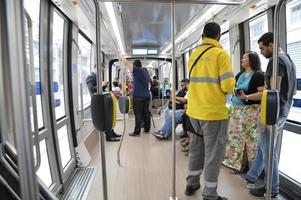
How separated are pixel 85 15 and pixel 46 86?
1072 millimetres

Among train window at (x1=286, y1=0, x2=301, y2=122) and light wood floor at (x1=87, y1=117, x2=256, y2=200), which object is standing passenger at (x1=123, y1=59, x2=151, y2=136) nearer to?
light wood floor at (x1=87, y1=117, x2=256, y2=200)

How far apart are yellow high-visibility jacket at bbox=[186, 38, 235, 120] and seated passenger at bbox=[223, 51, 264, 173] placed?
609mm

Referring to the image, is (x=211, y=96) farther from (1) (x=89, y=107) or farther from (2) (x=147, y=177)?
(1) (x=89, y=107)

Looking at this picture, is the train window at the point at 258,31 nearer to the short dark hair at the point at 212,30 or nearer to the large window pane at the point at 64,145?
the short dark hair at the point at 212,30

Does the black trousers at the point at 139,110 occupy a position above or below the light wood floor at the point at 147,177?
above

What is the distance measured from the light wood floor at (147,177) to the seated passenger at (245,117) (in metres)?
0.23

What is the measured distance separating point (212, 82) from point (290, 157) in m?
1.58

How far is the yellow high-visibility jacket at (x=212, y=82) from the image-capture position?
213 centimetres

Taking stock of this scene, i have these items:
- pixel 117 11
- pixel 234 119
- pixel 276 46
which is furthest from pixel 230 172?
pixel 117 11

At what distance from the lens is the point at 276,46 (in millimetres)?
1681

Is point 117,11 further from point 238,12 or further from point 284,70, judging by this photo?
point 284,70

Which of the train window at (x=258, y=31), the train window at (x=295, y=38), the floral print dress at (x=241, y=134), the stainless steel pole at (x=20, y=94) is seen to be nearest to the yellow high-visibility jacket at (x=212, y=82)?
the floral print dress at (x=241, y=134)

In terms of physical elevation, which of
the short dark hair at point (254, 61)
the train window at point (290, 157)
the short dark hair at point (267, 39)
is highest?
the short dark hair at point (267, 39)

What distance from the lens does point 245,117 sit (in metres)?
2.86
